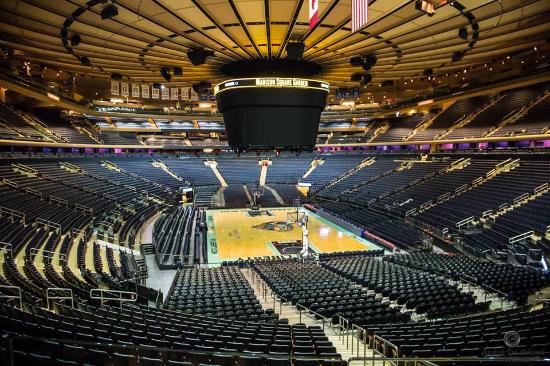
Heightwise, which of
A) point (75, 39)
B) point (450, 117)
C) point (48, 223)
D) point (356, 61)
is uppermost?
point (450, 117)

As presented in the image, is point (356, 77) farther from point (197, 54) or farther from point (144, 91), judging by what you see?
point (144, 91)

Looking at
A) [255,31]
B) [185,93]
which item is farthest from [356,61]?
[185,93]

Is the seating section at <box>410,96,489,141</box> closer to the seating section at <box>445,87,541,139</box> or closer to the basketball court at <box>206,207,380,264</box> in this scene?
the seating section at <box>445,87,541,139</box>

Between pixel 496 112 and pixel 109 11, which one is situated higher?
pixel 496 112

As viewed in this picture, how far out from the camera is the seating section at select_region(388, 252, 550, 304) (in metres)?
11.9

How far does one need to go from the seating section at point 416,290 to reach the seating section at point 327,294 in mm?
535

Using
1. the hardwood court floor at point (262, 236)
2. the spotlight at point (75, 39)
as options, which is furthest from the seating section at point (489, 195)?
the spotlight at point (75, 39)

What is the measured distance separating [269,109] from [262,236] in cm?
1907

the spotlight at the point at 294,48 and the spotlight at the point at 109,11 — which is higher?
the spotlight at the point at 109,11

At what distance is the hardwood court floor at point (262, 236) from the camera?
23.4 m

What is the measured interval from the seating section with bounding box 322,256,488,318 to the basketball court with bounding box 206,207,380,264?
7472 millimetres

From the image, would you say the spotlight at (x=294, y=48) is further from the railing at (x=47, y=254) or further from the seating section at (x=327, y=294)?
the railing at (x=47, y=254)

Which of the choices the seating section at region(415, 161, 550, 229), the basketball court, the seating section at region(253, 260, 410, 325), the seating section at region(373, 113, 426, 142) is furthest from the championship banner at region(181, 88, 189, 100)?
the seating section at region(373, 113, 426, 142)

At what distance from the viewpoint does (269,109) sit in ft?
29.7
